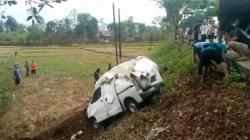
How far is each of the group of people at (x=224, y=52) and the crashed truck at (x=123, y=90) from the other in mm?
2577

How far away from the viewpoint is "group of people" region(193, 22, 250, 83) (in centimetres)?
1235

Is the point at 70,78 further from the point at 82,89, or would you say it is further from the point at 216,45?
the point at 216,45

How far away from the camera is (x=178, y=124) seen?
34.8 feet

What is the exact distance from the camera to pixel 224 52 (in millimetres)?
12969

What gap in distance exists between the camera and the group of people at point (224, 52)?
40.5ft

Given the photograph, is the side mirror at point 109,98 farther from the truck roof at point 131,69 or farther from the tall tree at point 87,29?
the tall tree at point 87,29

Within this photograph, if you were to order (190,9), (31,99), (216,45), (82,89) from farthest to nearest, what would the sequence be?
(190,9)
(82,89)
(31,99)
(216,45)

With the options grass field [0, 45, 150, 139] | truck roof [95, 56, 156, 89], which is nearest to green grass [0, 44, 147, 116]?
grass field [0, 45, 150, 139]

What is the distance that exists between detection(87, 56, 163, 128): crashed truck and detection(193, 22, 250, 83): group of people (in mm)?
2577

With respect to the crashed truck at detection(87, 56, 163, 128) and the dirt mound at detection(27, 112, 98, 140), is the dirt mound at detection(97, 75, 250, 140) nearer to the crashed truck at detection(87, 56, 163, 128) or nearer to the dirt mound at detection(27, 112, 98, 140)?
the crashed truck at detection(87, 56, 163, 128)

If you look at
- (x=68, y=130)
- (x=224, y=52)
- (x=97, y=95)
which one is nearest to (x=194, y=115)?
(x=224, y=52)

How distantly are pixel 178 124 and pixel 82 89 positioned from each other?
15.5 meters

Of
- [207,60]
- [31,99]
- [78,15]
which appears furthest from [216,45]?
[78,15]

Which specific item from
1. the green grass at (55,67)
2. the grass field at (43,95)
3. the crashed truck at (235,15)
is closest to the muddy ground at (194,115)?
the crashed truck at (235,15)
